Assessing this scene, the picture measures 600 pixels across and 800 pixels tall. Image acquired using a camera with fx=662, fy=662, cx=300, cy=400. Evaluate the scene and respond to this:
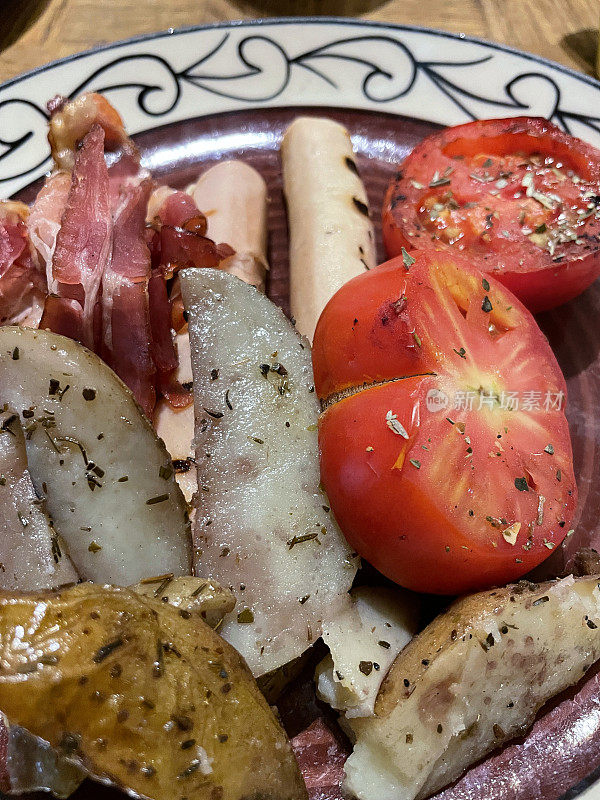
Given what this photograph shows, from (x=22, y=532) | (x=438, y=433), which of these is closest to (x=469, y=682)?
(x=438, y=433)

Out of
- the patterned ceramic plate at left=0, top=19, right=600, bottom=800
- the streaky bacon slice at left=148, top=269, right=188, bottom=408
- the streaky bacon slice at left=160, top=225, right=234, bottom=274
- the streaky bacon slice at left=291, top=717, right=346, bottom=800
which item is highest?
the patterned ceramic plate at left=0, top=19, right=600, bottom=800

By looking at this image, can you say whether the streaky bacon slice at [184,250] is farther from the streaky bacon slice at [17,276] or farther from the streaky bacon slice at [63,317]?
the streaky bacon slice at [17,276]

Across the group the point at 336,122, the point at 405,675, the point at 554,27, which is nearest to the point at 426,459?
the point at 405,675

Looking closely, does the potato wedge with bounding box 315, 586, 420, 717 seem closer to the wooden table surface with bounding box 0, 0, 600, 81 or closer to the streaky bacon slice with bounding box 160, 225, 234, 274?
the streaky bacon slice with bounding box 160, 225, 234, 274

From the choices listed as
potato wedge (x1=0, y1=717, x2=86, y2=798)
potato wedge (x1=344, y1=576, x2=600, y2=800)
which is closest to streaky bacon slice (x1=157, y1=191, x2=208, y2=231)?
potato wedge (x1=344, y1=576, x2=600, y2=800)

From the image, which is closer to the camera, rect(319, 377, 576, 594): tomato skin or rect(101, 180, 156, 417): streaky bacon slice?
rect(319, 377, 576, 594): tomato skin

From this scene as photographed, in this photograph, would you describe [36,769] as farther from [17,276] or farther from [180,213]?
[180,213]
